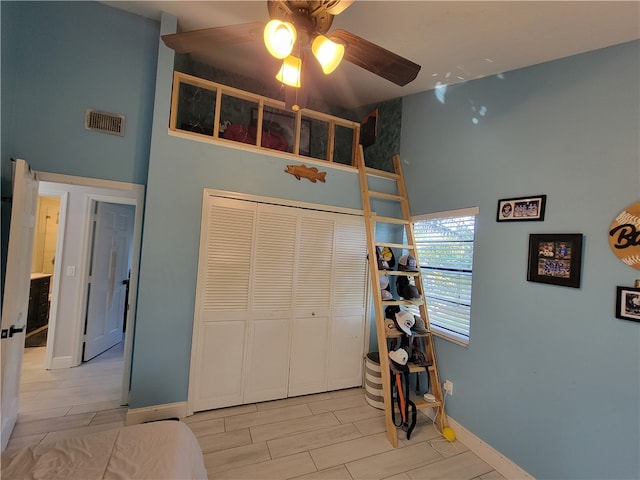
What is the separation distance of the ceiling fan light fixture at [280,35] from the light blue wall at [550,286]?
1.86 m

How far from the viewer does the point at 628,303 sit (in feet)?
4.96

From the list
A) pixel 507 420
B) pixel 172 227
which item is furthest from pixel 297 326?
pixel 507 420

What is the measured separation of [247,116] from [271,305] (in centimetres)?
222

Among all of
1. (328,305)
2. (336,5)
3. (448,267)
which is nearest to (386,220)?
(448,267)

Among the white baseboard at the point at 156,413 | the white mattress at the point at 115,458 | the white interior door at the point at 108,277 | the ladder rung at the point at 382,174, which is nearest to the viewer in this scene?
the white mattress at the point at 115,458

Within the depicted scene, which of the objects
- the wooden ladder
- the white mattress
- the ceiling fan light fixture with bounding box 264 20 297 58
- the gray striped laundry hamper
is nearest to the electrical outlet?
the wooden ladder

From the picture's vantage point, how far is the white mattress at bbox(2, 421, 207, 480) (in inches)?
42.9

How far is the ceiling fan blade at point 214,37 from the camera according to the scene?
4.33 ft

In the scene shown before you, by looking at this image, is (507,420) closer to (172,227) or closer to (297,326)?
(297,326)

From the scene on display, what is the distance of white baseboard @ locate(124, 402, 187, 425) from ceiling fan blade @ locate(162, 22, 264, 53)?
8.67 ft

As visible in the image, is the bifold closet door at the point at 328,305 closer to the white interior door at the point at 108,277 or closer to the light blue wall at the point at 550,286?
the light blue wall at the point at 550,286

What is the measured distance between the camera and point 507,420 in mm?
2033

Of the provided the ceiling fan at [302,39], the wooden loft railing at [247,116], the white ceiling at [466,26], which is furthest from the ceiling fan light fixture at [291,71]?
the wooden loft railing at [247,116]

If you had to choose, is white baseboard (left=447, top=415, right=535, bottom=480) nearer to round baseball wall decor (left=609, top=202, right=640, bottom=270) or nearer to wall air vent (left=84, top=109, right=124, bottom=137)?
round baseball wall decor (left=609, top=202, right=640, bottom=270)
